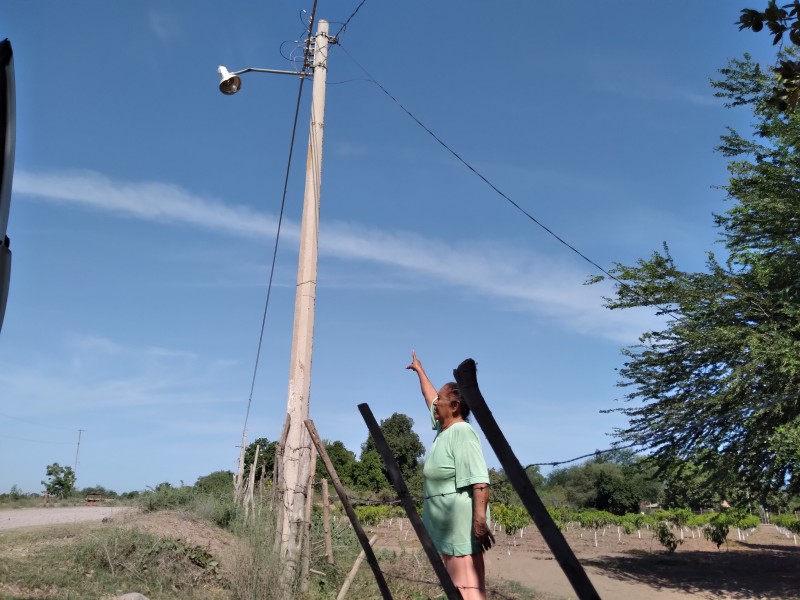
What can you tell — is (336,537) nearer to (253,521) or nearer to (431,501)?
(253,521)

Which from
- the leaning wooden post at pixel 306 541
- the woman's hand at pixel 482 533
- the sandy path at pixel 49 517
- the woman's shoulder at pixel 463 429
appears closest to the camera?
the woman's hand at pixel 482 533

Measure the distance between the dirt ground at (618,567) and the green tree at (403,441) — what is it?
25524mm

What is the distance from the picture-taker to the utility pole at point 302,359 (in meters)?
6.64

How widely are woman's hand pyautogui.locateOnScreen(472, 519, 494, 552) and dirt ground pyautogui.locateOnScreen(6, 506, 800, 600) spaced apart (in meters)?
4.71

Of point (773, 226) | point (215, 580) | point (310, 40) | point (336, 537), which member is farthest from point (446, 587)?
point (773, 226)

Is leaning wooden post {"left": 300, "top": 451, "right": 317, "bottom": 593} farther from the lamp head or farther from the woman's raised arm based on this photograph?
the lamp head

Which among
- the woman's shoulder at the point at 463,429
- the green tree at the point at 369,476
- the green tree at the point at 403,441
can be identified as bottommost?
the woman's shoulder at the point at 463,429

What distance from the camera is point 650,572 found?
51.4ft

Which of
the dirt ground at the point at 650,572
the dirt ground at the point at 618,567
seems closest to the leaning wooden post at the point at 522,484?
the dirt ground at the point at 618,567

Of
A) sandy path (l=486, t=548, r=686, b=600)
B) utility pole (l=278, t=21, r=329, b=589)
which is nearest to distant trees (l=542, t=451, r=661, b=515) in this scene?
sandy path (l=486, t=548, r=686, b=600)

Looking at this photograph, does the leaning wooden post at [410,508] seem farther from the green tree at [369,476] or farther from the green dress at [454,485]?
the green tree at [369,476]

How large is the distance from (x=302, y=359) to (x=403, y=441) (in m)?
41.7

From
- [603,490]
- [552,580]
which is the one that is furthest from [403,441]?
[552,580]

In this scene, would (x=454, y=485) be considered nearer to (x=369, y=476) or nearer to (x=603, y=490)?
(x=369, y=476)
